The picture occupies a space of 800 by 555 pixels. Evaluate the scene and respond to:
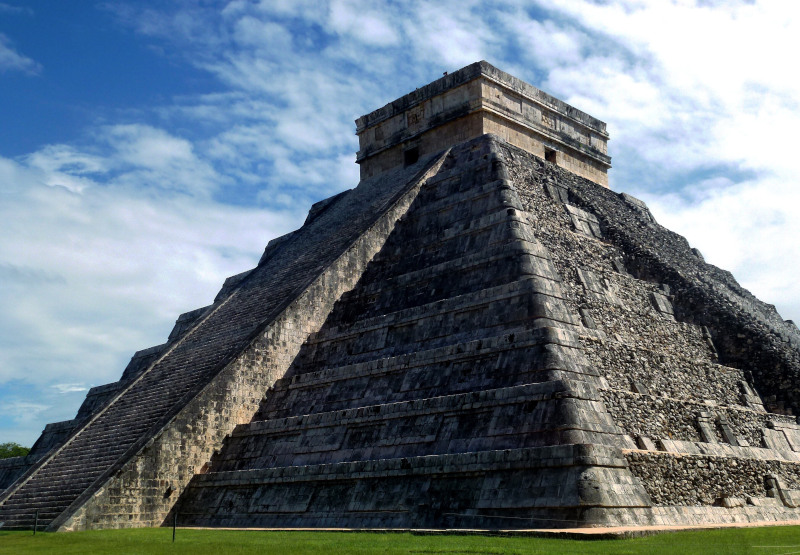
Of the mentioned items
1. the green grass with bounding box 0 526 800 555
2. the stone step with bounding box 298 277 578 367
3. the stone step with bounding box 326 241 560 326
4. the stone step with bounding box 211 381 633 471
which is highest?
the stone step with bounding box 326 241 560 326

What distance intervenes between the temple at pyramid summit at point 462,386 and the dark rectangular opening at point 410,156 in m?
1.11

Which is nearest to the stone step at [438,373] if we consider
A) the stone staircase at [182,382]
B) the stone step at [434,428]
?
the stone step at [434,428]

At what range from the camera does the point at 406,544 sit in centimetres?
896

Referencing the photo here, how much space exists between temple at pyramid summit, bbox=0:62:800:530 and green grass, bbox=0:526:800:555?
1.12 m

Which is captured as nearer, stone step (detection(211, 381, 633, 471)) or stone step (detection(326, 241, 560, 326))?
stone step (detection(211, 381, 633, 471))

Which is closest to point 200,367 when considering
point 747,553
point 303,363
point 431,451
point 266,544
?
point 303,363

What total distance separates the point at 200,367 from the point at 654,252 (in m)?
10.3

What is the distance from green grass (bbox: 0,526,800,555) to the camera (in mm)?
8164

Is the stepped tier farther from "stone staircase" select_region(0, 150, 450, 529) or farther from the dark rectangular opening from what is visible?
the dark rectangular opening

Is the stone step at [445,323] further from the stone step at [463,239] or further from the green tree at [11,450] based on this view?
the green tree at [11,450]

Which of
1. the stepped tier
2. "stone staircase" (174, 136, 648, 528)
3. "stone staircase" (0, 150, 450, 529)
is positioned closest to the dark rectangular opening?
"stone staircase" (0, 150, 450, 529)

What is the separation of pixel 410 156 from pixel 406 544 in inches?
600

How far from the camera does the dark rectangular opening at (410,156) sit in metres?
22.7

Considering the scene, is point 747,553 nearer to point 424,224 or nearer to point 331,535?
point 331,535
